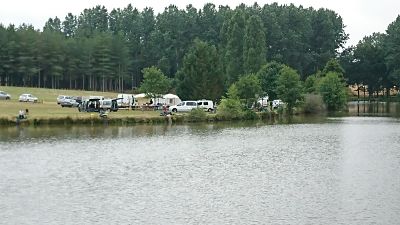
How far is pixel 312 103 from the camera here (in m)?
92.2

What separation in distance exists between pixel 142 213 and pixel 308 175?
1157cm

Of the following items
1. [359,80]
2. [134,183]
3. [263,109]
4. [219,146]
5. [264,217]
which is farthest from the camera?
[359,80]

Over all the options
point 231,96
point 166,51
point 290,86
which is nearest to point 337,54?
point 166,51

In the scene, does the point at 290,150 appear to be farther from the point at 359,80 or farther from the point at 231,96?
the point at 359,80

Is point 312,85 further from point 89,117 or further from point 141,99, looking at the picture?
point 89,117

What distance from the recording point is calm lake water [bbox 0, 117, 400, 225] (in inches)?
922

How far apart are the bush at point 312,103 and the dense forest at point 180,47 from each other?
1292 cm

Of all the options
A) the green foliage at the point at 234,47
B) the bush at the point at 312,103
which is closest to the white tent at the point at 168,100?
the bush at the point at 312,103

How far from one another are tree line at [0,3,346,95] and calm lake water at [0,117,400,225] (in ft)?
136

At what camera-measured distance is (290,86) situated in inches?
3322

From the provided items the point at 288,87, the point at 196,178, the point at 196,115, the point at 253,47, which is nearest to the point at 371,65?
the point at 253,47

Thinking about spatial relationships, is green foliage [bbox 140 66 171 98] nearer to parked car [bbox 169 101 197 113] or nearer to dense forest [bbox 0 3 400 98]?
parked car [bbox 169 101 197 113]

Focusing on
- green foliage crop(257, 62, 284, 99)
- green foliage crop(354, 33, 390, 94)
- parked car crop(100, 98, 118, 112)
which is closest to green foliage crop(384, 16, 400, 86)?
green foliage crop(354, 33, 390, 94)

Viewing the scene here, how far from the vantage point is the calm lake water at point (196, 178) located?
23.4m
